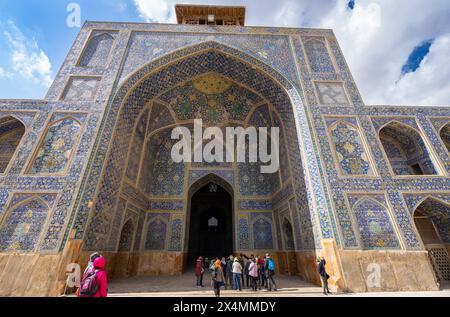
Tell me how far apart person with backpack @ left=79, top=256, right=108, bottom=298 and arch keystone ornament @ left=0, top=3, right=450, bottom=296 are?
3425 millimetres

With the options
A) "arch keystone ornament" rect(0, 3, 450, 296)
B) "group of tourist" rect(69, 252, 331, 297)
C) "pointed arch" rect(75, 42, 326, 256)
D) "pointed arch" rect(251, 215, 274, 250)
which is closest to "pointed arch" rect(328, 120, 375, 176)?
"arch keystone ornament" rect(0, 3, 450, 296)

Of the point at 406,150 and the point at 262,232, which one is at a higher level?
the point at 406,150

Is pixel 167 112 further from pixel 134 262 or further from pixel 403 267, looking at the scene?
pixel 403 267

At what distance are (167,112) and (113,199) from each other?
414 centimetres

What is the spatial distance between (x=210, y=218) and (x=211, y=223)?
1.10 ft

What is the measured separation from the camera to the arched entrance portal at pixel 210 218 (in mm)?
9921

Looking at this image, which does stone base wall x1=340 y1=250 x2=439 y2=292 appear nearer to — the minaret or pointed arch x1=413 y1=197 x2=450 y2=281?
pointed arch x1=413 y1=197 x2=450 y2=281

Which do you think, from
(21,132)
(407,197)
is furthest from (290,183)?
(21,132)

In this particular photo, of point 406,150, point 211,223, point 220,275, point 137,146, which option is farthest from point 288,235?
point 211,223

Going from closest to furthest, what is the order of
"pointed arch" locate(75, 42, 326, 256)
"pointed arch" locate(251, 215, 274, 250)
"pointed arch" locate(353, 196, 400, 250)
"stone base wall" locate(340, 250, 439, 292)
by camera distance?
"stone base wall" locate(340, 250, 439, 292) < "pointed arch" locate(353, 196, 400, 250) < "pointed arch" locate(75, 42, 326, 256) < "pointed arch" locate(251, 215, 274, 250)

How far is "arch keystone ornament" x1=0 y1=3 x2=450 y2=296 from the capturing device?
492cm

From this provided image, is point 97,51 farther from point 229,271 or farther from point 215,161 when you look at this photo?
point 229,271

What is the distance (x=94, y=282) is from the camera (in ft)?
6.68

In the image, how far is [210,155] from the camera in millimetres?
9758
